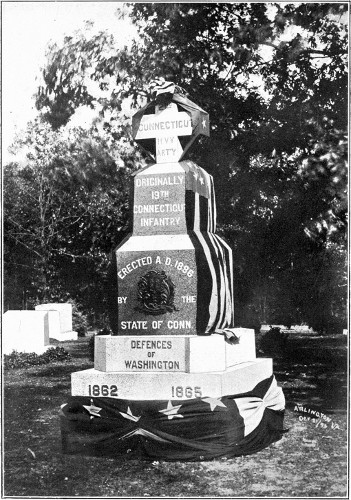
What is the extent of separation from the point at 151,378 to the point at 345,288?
281 cm

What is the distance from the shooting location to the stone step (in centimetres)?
812

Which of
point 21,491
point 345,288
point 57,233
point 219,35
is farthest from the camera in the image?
point 57,233

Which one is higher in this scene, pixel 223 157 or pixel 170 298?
pixel 223 157

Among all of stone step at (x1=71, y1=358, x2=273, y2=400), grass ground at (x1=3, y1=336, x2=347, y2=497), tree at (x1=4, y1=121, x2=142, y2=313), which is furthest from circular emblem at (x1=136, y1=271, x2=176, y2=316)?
tree at (x1=4, y1=121, x2=142, y2=313)

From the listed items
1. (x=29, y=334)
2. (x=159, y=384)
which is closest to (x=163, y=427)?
(x=159, y=384)

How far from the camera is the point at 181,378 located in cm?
822

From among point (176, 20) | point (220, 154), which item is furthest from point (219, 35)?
point (220, 154)

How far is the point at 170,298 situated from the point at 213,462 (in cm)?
198

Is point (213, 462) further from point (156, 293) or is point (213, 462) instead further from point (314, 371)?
point (314, 371)

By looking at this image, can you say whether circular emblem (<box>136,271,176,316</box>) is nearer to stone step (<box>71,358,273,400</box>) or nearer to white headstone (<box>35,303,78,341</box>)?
stone step (<box>71,358,273,400</box>)

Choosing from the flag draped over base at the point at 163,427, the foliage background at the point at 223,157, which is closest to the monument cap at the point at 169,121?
the foliage background at the point at 223,157

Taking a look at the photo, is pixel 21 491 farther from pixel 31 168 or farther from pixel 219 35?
pixel 219 35

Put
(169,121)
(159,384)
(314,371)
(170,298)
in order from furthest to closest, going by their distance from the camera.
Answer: (314,371) → (169,121) → (170,298) → (159,384)

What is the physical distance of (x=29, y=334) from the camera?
11961mm
